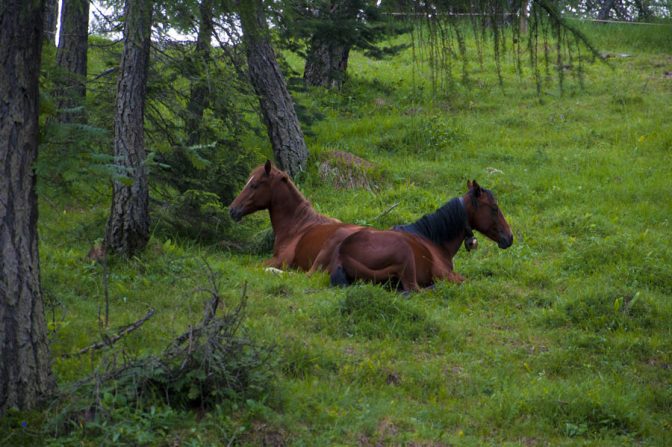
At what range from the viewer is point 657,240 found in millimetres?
12281

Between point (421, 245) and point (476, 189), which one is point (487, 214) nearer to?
point (476, 189)

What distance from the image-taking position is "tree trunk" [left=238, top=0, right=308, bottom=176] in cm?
1434

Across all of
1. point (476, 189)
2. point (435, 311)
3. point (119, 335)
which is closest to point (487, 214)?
point (476, 189)

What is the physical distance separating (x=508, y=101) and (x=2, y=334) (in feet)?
56.6

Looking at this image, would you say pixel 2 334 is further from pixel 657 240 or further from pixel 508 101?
pixel 508 101

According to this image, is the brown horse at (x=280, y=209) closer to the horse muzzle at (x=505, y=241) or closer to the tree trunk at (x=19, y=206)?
the horse muzzle at (x=505, y=241)

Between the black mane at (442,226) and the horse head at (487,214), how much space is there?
122 mm

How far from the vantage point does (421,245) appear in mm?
10531

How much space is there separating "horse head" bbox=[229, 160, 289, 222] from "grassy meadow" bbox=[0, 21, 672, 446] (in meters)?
0.56

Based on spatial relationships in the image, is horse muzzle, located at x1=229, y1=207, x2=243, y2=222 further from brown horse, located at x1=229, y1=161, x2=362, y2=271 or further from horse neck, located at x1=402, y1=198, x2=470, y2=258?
horse neck, located at x1=402, y1=198, x2=470, y2=258

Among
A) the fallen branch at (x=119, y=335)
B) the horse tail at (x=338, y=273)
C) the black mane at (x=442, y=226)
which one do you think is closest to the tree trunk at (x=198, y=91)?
the horse tail at (x=338, y=273)

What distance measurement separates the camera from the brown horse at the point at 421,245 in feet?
32.6

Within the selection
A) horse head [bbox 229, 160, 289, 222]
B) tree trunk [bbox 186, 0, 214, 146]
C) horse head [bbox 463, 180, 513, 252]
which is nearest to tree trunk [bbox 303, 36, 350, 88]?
tree trunk [bbox 186, 0, 214, 146]

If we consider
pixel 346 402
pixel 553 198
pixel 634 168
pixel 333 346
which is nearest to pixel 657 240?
pixel 553 198
